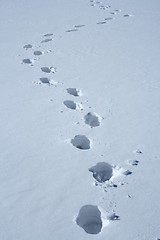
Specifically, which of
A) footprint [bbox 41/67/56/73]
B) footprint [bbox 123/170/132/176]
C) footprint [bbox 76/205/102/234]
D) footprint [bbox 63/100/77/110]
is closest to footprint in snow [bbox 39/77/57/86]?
footprint [bbox 41/67/56/73]

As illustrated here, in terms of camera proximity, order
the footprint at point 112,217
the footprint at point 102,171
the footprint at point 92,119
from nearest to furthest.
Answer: the footprint at point 112,217 < the footprint at point 102,171 < the footprint at point 92,119

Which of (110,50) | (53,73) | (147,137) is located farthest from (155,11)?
(147,137)

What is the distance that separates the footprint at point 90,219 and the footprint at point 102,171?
0.78 feet

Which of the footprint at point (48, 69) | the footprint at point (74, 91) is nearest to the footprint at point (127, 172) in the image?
the footprint at point (74, 91)

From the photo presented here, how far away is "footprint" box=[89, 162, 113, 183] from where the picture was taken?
2.18m

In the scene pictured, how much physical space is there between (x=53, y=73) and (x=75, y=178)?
1710 millimetres

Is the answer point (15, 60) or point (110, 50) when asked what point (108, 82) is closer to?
point (110, 50)

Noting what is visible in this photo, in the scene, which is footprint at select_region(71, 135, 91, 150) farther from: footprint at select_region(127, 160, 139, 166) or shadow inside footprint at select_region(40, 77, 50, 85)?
shadow inside footprint at select_region(40, 77, 50, 85)

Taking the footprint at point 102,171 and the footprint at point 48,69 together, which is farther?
the footprint at point 48,69

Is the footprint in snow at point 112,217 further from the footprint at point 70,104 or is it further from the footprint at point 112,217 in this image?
the footprint at point 70,104

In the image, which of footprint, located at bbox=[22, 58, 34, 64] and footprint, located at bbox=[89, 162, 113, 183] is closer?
footprint, located at bbox=[89, 162, 113, 183]

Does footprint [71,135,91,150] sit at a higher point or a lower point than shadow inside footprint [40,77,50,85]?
higher

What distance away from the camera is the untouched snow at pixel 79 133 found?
190 centimetres

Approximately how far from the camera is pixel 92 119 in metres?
2.82
